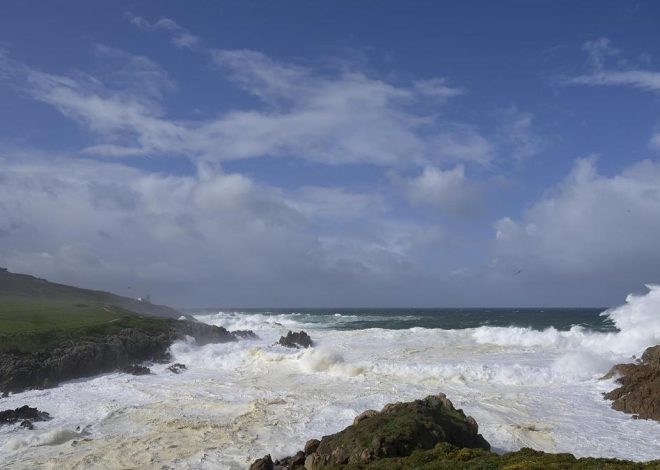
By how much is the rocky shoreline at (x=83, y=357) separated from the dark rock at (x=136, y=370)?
0.15 metres

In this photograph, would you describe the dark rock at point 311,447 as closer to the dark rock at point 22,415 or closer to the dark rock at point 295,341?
the dark rock at point 22,415

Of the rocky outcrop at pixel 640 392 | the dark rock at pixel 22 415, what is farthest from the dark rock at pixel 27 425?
the rocky outcrop at pixel 640 392

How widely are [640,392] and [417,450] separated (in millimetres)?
13811

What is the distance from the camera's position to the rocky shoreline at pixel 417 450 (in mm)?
11984

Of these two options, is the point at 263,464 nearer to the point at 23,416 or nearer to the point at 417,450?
the point at 417,450

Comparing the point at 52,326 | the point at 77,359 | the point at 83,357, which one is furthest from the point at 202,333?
the point at 77,359

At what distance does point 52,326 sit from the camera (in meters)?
37.3

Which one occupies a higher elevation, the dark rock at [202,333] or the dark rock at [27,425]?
the dark rock at [202,333]

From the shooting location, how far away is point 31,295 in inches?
3004

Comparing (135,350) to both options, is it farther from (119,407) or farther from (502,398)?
(502,398)

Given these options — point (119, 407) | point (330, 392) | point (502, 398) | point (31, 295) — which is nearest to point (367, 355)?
point (330, 392)

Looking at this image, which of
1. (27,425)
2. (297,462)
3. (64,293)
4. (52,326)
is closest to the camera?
(297,462)

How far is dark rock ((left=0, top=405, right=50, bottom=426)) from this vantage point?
21.7 m

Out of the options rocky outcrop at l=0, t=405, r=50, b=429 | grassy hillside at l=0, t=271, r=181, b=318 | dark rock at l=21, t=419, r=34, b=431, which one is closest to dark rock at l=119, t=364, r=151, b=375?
rocky outcrop at l=0, t=405, r=50, b=429
